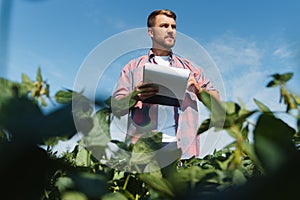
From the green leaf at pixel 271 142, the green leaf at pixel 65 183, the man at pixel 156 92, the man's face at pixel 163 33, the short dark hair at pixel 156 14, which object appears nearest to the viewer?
the green leaf at pixel 271 142

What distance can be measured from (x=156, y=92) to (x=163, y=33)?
1348 millimetres

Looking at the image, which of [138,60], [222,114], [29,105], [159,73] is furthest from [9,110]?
[138,60]

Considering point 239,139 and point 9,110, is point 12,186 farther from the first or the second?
point 239,139

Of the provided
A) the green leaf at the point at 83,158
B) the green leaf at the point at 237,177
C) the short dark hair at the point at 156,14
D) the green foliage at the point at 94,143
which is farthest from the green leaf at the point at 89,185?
the short dark hair at the point at 156,14

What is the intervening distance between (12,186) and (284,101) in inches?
8.9

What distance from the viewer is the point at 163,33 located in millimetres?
2061

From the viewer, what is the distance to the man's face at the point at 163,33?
1923 mm

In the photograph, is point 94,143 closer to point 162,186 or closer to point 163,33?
point 162,186

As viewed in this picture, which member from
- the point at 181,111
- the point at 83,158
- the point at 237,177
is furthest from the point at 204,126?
the point at 181,111

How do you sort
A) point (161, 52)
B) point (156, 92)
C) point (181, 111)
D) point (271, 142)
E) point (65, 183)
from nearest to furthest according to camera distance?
point (271, 142)
point (65, 183)
point (156, 92)
point (181, 111)
point (161, 52)

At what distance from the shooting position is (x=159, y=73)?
0.96 m

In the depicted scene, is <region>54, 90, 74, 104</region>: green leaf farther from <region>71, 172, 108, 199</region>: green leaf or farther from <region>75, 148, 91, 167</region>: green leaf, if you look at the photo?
<region>75, 148, 91, 167</region>: green leaf

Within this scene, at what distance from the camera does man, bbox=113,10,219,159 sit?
1.80 feet

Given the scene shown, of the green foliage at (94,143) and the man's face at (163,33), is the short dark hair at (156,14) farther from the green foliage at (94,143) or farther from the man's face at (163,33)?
the green foliage at (94,143)
